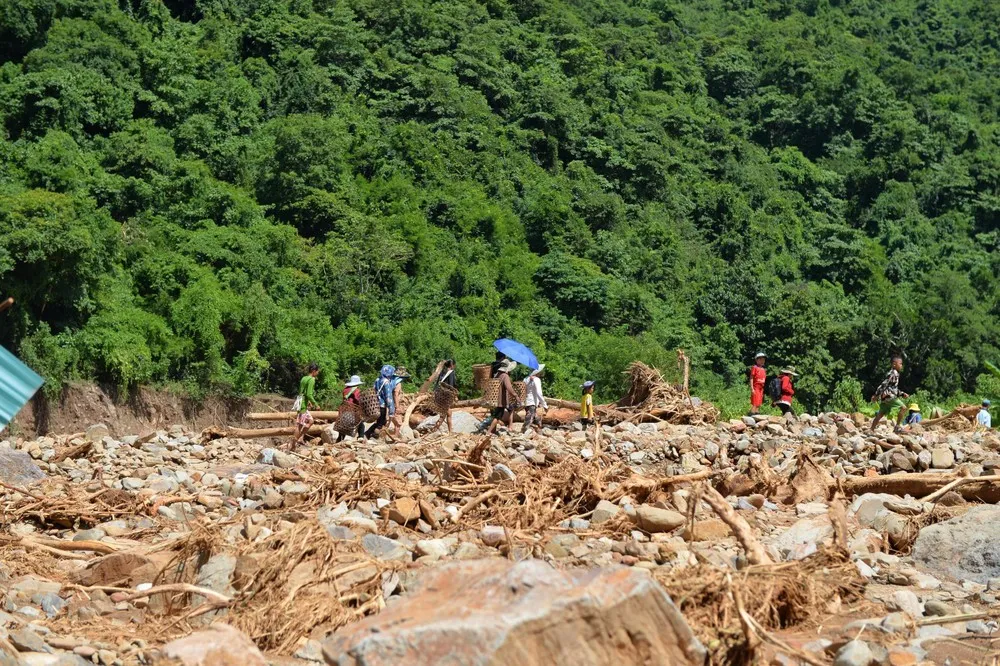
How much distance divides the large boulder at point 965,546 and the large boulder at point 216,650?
400cm

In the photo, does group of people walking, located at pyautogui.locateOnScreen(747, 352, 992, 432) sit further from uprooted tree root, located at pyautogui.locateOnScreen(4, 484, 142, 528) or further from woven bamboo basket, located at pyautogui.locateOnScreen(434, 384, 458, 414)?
uprooted tree root, located at pyautogui.locateOnScreen(4, 484, 142, 528)

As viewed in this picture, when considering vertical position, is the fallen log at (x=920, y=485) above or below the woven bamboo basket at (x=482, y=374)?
above

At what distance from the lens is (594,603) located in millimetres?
4164

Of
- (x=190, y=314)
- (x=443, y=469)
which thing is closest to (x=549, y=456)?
(x=443, y=469)

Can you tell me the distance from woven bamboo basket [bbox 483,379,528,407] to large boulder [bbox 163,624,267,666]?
8.90m

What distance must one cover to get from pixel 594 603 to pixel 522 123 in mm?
36272

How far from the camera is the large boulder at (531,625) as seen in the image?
401 centimetres

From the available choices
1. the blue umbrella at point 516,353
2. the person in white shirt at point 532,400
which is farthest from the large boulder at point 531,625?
the blue umbrella at point 516,353

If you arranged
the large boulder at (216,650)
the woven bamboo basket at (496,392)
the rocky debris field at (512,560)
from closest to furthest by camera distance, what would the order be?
the rocky debris field at (512,560) → the large boulder at (216,650) → the woven bamboo basket at (496,392)

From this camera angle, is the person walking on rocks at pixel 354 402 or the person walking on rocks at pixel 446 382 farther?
the person walking on rocks at pixel 446 382

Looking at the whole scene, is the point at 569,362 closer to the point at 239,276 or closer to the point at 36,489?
the point at 239,276

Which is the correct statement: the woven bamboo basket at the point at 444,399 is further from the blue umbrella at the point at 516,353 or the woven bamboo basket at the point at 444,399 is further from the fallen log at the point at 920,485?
the fallen log at the point at 920,485

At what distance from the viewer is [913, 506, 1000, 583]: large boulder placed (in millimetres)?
6574

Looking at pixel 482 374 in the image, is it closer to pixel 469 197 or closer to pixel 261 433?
pixel 261 433
